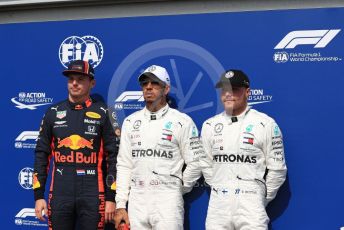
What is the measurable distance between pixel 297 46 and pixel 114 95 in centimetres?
143

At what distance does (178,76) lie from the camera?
3.82 metres

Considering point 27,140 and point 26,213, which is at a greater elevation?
point 27,140

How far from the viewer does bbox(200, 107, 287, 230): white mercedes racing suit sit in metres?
3.26

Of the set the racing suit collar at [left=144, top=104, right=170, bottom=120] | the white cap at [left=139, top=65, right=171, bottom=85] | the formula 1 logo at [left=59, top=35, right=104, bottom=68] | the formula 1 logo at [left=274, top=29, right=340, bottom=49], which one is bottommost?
the racing suit collar at [left=144, top=104, right=170, bottom=120]

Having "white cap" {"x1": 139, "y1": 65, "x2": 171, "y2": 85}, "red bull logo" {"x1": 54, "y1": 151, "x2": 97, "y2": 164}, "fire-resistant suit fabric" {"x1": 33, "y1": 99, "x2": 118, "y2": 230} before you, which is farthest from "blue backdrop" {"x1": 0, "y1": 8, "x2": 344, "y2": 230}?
"red bull logo" {"x1": 54, "y1": 151, "x2": 97, "y2": 164}

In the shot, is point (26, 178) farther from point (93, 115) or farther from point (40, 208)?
point (93, 115)

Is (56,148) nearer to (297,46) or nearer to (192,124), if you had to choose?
(192,124)

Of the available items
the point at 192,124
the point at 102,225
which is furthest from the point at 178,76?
the point at 102,225

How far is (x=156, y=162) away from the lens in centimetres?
346

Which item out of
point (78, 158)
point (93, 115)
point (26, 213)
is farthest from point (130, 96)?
point (26, 213)

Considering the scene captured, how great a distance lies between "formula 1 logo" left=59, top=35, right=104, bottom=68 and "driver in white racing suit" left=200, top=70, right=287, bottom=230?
1.13 meters

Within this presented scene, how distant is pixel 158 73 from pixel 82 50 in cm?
84

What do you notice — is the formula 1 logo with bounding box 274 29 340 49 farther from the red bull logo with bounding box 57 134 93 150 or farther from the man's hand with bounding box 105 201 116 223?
the man's hand with bounding box 105 201 116 223

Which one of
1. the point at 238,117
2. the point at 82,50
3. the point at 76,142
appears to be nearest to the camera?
the point at 238,117
